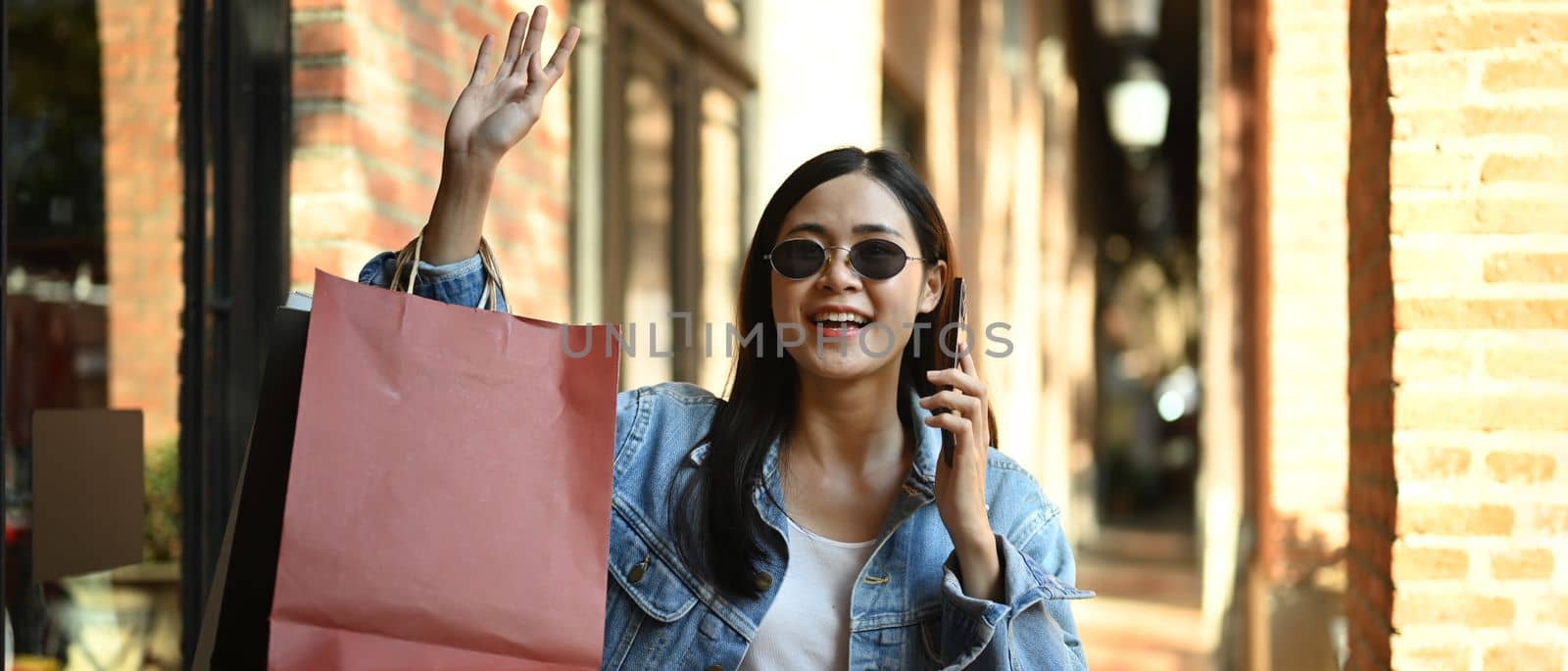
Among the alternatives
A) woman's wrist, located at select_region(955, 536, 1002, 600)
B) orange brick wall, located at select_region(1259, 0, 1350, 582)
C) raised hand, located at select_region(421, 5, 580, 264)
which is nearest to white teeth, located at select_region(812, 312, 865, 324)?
woman's wrist, located at select_region(955, 536, 1002, 600)

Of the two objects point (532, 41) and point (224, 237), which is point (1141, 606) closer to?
point (224, 237)

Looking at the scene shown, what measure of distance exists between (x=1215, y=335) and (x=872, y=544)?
9.78m

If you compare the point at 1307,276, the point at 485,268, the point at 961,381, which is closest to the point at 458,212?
the point at 485,268

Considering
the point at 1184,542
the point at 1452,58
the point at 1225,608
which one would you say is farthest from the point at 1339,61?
the point at 1184,542

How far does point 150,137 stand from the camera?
96.6 inches

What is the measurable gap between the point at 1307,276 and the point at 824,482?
170 inches

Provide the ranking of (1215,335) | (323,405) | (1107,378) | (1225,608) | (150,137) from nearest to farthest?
1. (323,405)
2. (150,137)
3. (1225,608)
4. (1215,335)
5. (1107,378)

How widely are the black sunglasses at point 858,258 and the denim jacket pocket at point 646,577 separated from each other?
46 cm

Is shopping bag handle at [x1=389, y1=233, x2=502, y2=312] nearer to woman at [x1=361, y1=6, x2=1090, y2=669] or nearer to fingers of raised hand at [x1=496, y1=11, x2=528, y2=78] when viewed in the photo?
woman at [x1=361, y1=6, x2=1090, y2=669]

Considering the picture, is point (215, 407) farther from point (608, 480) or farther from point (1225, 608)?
point (1225, 608)

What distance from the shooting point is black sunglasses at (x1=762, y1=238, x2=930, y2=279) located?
79.7 inches

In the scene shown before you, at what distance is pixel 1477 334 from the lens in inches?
99.5

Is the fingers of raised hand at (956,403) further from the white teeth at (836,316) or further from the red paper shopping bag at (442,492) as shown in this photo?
the red paper shopping bag at (442,492)

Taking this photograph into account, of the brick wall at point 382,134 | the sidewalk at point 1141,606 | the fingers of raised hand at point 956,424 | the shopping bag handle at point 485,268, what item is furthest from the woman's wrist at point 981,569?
the sidewalk at point 1141,606
